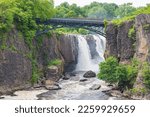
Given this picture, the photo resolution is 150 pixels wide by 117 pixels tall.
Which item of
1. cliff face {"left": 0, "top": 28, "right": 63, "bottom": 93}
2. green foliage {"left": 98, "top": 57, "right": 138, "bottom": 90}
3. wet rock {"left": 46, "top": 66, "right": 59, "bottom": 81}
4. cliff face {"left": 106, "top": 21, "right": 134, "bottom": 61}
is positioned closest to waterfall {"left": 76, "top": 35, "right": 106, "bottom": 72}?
cliff face {"left": 0, "top": 28, "right": 63, "bottom": 93}

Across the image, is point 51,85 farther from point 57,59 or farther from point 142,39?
point 142,39

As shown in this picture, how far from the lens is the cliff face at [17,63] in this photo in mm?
38759

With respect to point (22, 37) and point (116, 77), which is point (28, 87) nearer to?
point (22, 37)

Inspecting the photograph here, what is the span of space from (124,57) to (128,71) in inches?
147

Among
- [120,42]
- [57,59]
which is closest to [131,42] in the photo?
[120,42]

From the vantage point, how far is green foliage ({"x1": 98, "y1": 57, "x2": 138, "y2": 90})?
122ft

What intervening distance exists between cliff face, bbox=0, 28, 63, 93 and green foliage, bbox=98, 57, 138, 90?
8.87 m

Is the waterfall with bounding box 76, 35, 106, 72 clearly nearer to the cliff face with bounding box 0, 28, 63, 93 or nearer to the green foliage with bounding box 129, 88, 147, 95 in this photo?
the cliff face with bounding box 0, 28, 63, 93

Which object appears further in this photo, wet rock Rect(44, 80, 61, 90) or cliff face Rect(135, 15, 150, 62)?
wet rock Rect(44, 80, 61, 90)

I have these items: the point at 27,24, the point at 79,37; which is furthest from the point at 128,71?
the point at 79,37

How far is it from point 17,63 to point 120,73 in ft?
37.2

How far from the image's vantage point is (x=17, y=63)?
41062mm

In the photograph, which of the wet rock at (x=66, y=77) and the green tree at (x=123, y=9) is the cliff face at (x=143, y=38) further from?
the green tree at (x=123, y=9)

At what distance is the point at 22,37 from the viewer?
44875 millimetres
